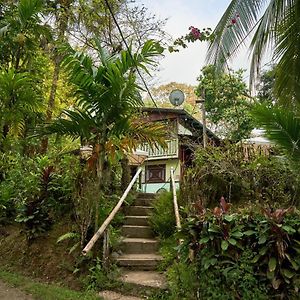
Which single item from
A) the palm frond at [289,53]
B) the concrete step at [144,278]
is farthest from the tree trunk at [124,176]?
the palm frond at [289,53]

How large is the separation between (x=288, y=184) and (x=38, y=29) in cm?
492

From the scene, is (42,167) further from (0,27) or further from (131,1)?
(131,1)

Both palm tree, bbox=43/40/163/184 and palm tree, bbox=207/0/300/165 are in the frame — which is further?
palm tree, bbox=43/40/163/184

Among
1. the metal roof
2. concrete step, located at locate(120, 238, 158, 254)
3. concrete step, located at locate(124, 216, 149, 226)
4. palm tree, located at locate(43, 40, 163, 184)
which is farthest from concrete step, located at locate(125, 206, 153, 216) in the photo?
the metal roof

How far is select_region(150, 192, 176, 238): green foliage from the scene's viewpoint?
18.2 ft

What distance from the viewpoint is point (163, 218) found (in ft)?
18.6

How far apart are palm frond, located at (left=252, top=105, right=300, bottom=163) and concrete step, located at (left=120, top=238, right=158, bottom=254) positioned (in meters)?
2.42

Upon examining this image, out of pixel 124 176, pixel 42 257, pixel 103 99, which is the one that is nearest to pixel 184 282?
pixel 42 257

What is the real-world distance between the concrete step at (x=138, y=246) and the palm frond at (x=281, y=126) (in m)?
2.42

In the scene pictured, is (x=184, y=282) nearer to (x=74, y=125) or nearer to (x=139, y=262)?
(x=139, y=262)

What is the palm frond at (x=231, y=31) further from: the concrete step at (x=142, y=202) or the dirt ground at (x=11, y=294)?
the dirt ground at (x=11, y=294)

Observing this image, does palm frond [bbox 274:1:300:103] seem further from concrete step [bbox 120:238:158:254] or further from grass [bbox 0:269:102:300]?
grass [bbox 0:269:102:300]

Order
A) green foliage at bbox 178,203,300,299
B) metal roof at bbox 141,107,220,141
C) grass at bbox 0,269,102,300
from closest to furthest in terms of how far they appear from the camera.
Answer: green foliage at bbox 178,203,300,299 < grass at bbox 0,269,102,300 < metal roof at bbox 141,107,220,141

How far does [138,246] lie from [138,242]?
0.19 feet
